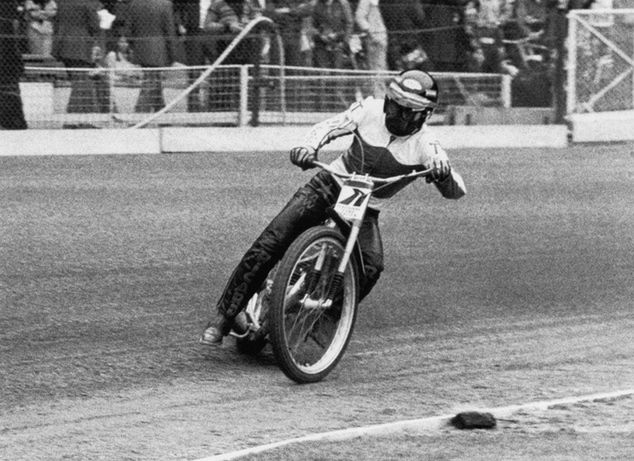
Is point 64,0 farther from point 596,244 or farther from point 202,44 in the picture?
point 596,244

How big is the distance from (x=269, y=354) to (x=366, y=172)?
1241mm

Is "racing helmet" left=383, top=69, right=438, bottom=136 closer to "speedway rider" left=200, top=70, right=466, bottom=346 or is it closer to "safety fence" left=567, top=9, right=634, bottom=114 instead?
"speedway rider" left=200, top=70, right=466, bottom=346

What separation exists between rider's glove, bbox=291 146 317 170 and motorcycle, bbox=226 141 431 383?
0.06 metres

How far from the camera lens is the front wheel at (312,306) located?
720cm

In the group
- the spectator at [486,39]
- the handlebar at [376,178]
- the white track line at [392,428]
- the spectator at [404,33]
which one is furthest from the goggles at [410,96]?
the spectator at [486,39]

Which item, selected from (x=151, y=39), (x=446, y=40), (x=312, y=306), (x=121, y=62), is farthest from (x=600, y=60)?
(x=312, y=306)

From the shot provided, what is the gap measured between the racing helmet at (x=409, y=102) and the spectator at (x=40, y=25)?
7749mm

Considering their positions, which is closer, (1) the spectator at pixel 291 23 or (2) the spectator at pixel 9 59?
(2) the spectator at pixel 9 59

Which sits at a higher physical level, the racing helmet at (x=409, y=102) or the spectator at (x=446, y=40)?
the racing helmet at (x=409, y=102)

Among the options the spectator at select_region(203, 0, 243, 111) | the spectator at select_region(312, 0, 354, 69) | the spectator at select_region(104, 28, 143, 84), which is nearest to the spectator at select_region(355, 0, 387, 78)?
the spectator at select_region(312, 0, 354, 69)

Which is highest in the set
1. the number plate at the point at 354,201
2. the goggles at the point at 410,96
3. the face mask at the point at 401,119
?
the goggles at the point at 410,96

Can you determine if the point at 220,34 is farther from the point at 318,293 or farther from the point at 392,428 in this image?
the point at 392,428

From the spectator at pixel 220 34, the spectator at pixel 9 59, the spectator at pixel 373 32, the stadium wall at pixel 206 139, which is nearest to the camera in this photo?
the spectator at pixel 9 59

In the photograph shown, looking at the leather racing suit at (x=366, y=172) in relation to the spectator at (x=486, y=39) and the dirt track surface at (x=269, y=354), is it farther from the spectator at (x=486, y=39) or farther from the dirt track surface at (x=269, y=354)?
the spectator at (x=486, y=39)
